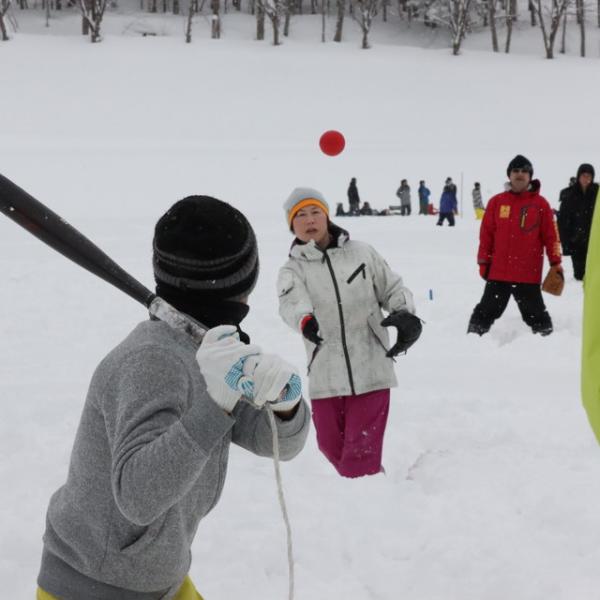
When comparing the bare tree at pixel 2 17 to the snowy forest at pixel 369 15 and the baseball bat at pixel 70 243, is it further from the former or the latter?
the baseball bat at pixel 70 243

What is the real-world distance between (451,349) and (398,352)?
297 centimetres

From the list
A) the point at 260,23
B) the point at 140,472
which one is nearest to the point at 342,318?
the point at 140,472

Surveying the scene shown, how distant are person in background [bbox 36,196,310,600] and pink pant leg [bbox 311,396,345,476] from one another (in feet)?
7.73

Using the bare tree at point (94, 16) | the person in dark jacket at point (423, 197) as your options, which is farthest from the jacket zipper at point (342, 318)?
the bare tree at point (94, 16)

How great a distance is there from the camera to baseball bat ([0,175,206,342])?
60.1 inches

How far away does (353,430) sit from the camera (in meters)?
→ 4.07

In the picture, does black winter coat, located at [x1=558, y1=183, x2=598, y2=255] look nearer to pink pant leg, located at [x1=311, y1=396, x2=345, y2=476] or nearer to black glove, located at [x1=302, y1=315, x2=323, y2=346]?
pink pant leg, located at [x1=311, y1=396, x2=345, y2=476]

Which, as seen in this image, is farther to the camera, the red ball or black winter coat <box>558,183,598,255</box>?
the red ball

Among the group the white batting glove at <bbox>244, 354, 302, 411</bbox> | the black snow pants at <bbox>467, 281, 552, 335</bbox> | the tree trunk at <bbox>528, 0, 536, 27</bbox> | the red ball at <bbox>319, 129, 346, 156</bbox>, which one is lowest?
the black snow pants at <bbox>467, 281, 552, 335</bbox>

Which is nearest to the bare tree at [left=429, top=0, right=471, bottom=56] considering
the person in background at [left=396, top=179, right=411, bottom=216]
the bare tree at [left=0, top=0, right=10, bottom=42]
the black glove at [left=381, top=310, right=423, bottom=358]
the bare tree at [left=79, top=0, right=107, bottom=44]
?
the bare tree at [left=79, top=0, right=107, bottom=44]

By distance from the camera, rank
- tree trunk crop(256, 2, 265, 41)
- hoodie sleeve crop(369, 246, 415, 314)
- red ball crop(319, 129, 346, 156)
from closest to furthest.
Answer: hoodie sleeve crop(369, 246, 415, 314), red ball crop(319, 129, 346, 156), tree trunk crop(256, 2, 265, 41)

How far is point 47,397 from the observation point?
5.30 metres

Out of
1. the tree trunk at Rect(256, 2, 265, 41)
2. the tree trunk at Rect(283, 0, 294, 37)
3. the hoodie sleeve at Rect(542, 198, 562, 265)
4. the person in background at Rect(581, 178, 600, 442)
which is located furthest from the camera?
the tree trunk at Rect(283, 0, 294, 37)

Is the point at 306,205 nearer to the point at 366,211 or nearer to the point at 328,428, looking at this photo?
the point at 328,428
